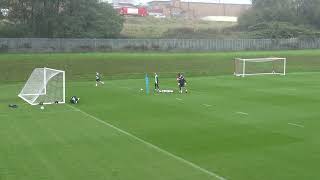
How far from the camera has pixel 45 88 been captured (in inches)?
1277

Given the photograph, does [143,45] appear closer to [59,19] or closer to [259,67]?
[59,19]

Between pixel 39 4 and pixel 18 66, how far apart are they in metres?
26.0

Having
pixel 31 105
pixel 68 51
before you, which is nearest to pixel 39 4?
pixel 68 51

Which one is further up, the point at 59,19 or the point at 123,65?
the point at 59,19

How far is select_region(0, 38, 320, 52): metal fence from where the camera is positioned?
69.2 m

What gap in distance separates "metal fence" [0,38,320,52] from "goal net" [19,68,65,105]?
34.3m

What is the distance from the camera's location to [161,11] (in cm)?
16812

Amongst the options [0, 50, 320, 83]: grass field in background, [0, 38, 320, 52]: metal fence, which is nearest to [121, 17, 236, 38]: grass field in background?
[0, 38, 320, 52]: metal fence

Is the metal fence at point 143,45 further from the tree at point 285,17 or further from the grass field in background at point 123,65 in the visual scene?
the tree at point 285,17

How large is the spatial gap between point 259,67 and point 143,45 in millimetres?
20078

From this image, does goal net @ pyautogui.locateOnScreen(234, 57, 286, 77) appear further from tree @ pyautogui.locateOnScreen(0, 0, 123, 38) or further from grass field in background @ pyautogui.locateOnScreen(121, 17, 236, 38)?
grass field in background @ pyautogui.locateOnScreen(121, 17, 236, 38)

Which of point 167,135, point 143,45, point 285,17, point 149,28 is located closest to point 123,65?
point 143,45

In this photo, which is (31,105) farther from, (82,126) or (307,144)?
(307,144)

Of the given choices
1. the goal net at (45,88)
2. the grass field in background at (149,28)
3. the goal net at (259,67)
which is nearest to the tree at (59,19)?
the grass field in background at (149,28)
